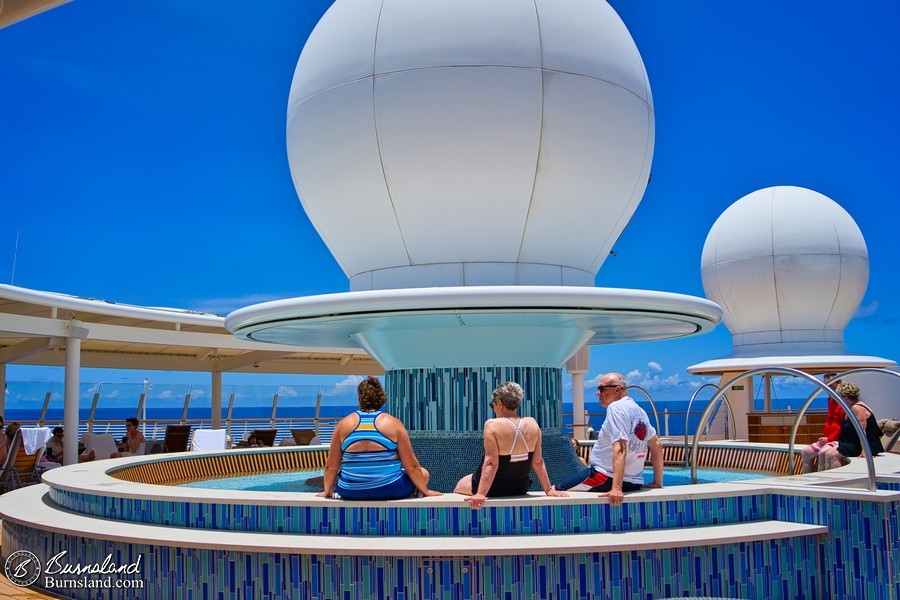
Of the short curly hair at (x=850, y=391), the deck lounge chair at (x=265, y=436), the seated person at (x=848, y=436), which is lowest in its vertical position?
the deck lounge chair at (x=265, y=436)

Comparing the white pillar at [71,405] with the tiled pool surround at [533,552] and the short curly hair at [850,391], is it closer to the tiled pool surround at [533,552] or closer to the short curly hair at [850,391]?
the tiled pool surround at [533,552]

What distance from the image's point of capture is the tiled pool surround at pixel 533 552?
231 inches

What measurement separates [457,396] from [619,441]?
359cm

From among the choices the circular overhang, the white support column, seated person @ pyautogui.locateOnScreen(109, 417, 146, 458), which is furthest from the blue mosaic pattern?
the white support column

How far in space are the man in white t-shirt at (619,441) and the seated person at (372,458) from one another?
4.37ft

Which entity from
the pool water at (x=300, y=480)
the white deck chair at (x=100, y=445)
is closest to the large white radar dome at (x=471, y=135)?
the pool water at (x=300, y=480)

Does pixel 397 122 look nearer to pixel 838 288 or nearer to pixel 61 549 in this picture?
pixel 61 549

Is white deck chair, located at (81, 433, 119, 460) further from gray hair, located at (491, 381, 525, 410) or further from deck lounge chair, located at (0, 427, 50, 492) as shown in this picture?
gray hair, located at (491, 381, 525, 410)

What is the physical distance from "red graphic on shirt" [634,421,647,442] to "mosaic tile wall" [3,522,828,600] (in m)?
0.95

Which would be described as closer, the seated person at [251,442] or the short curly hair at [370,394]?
the short curly hair at [370,394]

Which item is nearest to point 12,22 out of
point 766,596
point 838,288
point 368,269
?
point 766,596

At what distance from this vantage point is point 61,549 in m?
6.91

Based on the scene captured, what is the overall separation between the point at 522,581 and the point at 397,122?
16.2 feet

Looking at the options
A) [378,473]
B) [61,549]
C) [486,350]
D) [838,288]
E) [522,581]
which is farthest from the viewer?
A: [838,288]
